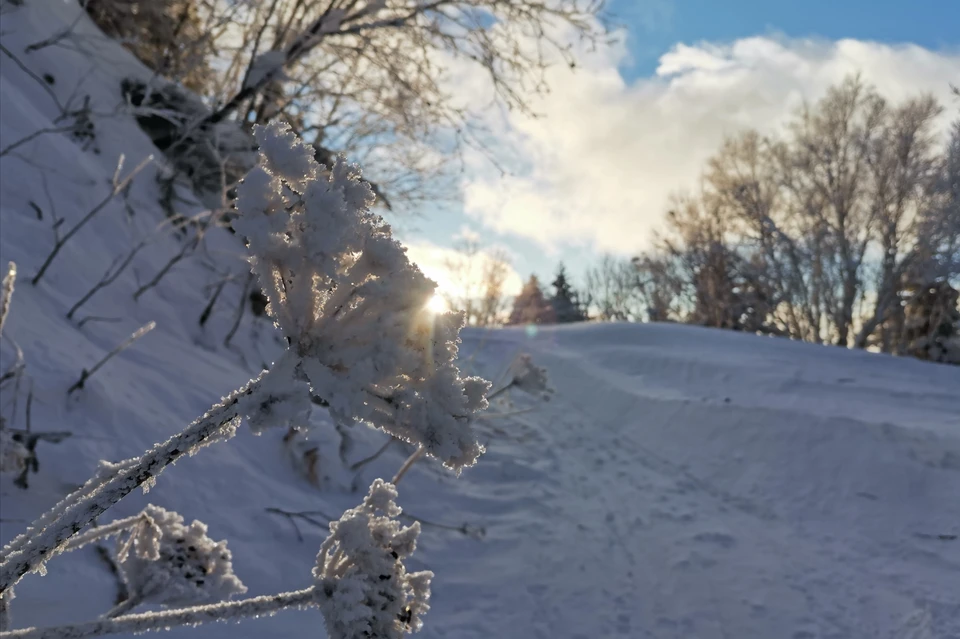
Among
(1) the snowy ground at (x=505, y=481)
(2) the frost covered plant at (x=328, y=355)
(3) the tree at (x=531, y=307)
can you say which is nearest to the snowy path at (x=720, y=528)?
(1) the snowy ground at (x=505, y=481)

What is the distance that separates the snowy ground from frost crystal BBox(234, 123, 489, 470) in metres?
1.51

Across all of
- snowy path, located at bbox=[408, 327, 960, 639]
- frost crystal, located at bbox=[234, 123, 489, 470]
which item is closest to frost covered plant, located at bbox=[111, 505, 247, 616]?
frost crystal, located at bbox=[234, 123, 489, 470]

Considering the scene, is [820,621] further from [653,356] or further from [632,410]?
[653,356]

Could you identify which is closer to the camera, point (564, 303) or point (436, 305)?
point (436, 305)

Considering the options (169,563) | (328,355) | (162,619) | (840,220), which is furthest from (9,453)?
(840,220)

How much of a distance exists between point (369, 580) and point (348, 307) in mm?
363

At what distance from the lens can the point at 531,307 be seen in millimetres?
44906

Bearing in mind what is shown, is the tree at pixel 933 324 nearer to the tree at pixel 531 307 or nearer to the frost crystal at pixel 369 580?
the frost crystal at pixel 369 580

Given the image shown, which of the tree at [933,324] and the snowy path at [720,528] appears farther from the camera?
the tree at [933,324]

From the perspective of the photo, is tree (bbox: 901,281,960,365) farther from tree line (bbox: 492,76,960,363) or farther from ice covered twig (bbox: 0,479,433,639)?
ice covered twig (bbox: 0,479,433,639)

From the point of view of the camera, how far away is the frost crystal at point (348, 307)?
0.62 metres

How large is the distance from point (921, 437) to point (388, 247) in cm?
578

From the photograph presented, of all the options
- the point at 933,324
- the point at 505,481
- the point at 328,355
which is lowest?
the point at 505,481

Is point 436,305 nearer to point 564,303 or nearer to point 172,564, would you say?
point 172,564
